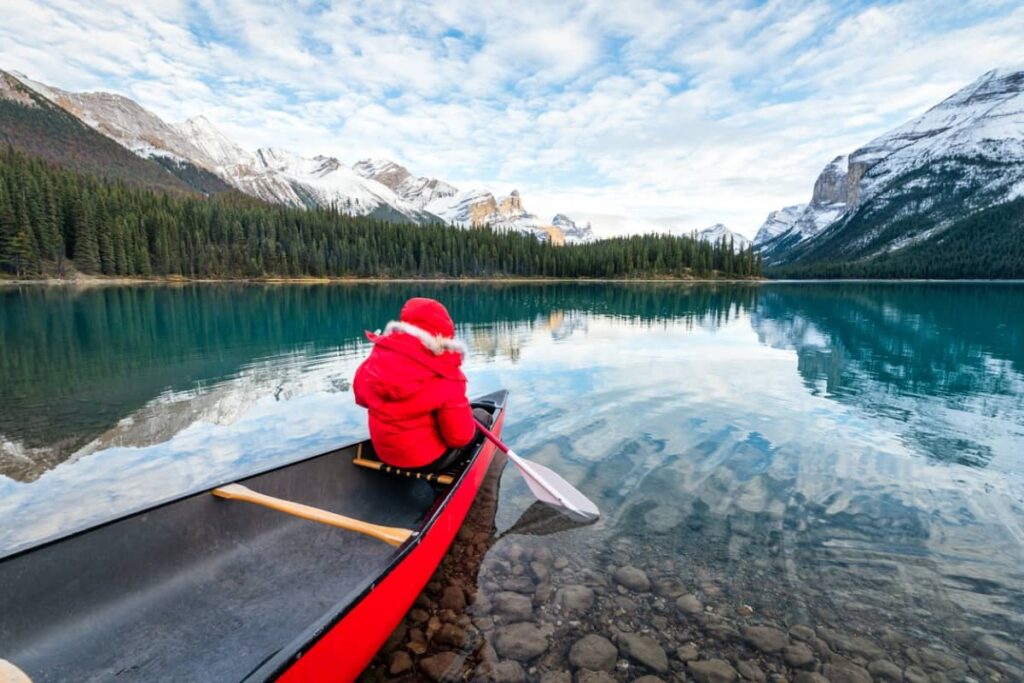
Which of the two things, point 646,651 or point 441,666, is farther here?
point 646,651

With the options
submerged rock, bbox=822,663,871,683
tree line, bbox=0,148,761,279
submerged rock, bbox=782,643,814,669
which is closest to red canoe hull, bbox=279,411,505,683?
submerged rock, bbox=782,643,814,669

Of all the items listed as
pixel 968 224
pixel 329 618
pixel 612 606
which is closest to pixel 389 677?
pixel 329 618

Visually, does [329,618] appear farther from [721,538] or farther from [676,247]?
[676,247]

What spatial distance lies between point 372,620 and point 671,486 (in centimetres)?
604

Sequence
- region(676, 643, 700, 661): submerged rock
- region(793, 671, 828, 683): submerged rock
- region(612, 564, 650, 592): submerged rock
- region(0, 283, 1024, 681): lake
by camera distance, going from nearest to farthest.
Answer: region(793, 671, 828, 683): submerged rock, region(676, 643, 700, 661): submerged rock, region(0, 283, 1024, 681): lake, region(612, 564, 650, 592): submerged rock

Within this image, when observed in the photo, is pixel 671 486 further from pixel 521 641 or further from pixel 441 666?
pixel 441 666

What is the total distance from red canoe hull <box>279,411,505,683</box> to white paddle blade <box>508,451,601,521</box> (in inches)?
73.3

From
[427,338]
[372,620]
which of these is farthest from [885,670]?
[427,338]

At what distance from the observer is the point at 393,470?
20.7 feet

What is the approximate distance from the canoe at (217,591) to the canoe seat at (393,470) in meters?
0.34

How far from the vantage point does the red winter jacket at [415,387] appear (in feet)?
17.5

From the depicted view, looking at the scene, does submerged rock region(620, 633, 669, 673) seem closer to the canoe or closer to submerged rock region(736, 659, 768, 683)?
submerged rock region(736, 659, 768, 683)

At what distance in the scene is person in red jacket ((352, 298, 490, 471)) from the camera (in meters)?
5.34

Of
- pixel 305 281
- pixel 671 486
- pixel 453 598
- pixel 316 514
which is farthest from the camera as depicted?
pixel 305 281
